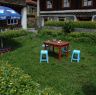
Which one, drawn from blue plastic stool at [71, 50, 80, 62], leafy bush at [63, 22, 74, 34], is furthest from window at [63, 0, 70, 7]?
blue plastic stool at [71, 50, 80, 62]

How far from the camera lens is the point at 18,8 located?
97.9 ft

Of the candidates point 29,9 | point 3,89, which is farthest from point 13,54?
point 29,9

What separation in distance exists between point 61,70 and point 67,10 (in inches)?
999

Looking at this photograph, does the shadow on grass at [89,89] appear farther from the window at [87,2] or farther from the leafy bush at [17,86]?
the window at [87,2]

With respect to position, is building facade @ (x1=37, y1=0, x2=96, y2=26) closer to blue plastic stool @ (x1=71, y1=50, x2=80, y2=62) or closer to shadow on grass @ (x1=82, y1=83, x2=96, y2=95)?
blue plastic stool @ (x1=71, y1=50, x2=80, y2=62)

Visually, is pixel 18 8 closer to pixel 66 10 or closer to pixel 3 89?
pixel 66 10

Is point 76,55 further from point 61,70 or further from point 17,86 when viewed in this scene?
point 17,86

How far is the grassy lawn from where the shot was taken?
9473 millimetres

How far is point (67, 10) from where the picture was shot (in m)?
36.1

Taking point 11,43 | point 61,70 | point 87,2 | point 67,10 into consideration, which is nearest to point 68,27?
point 11,43

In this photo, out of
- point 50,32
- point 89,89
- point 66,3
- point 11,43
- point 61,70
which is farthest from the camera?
point 66,3

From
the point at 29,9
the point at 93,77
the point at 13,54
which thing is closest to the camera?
the point at 93,77

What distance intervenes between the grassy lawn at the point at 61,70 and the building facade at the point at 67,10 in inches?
671

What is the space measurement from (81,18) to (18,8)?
11166 millimetres
